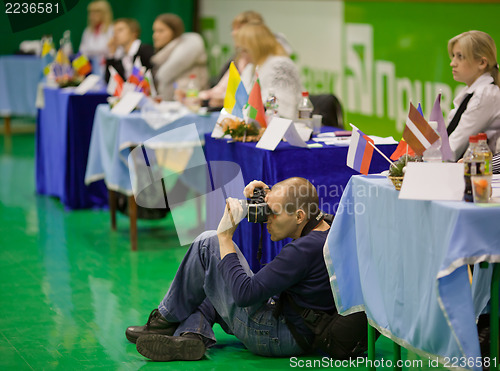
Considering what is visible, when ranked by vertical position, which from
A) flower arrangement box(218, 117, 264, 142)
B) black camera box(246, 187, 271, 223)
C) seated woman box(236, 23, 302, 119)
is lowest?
black camera box(246, 187, 271, 223)

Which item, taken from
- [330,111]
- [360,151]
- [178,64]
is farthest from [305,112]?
[178,64]

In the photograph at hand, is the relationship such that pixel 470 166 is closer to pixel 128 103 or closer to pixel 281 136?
pixel 281 136

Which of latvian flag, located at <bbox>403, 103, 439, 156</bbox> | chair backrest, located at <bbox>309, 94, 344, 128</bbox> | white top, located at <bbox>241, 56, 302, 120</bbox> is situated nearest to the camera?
latvian flag, located at <bbox>403, 103, 439, 156</bbox>

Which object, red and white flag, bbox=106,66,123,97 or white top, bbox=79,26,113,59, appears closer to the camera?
red and white flag, bbox=106,66,123,97

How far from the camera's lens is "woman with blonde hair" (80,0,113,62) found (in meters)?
9.89

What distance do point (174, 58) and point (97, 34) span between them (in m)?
4.39

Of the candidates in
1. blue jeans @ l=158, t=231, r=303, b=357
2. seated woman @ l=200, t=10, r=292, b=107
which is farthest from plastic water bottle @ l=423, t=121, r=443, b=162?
seated woman @ l=200, t=10, r=292, b=107

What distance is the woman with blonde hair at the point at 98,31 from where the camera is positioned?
989 cm

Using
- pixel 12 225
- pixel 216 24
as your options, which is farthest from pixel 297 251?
pixel 216 24

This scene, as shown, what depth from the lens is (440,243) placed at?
2.46 metres

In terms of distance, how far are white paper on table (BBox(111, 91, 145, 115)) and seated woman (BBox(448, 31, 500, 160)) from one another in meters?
2.55

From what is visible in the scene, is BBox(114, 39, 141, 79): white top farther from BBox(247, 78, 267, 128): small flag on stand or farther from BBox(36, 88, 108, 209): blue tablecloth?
BBox(247, 78, 267, 128): small flag on stand

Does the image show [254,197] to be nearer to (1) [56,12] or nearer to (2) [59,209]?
(1) [56,12]

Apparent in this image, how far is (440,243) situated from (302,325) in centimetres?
91
